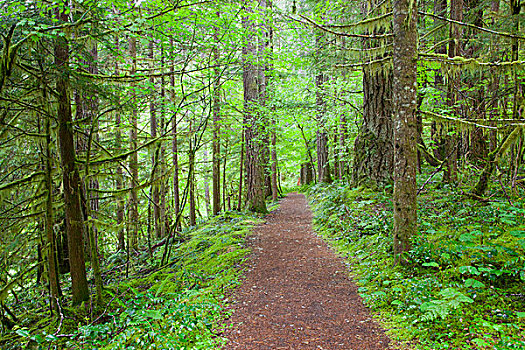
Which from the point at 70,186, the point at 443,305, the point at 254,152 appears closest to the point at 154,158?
the point at 70,186

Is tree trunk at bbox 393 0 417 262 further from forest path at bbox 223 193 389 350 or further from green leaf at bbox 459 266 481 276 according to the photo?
forest path at bbox 223 193 389 350

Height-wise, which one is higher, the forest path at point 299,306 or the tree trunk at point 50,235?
the tree trunk at point 50,235

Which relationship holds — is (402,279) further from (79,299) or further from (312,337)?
(79,299)

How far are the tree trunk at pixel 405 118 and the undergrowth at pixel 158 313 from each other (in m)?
3.43

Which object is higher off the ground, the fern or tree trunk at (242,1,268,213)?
tree trunk at (242,1,268,213)

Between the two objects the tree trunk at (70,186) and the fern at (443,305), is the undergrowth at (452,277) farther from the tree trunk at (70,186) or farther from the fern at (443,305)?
the tree trunk at (70,186)

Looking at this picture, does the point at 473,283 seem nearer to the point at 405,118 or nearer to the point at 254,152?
the point at 405,118

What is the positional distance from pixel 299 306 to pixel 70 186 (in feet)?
15.5

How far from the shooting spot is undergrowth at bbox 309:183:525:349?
3.21 meters

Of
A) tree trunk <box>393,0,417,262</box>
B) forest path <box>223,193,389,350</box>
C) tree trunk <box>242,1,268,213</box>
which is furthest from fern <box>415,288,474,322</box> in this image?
tree trunk <box>242,1,268,213</box>

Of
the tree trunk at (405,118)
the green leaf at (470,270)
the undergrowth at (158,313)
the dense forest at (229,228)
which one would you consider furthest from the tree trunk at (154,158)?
the green leaf at (470,270)

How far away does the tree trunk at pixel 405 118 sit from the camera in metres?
4.71

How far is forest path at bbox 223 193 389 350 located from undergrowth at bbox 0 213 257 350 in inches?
15.4

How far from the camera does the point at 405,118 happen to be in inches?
188
